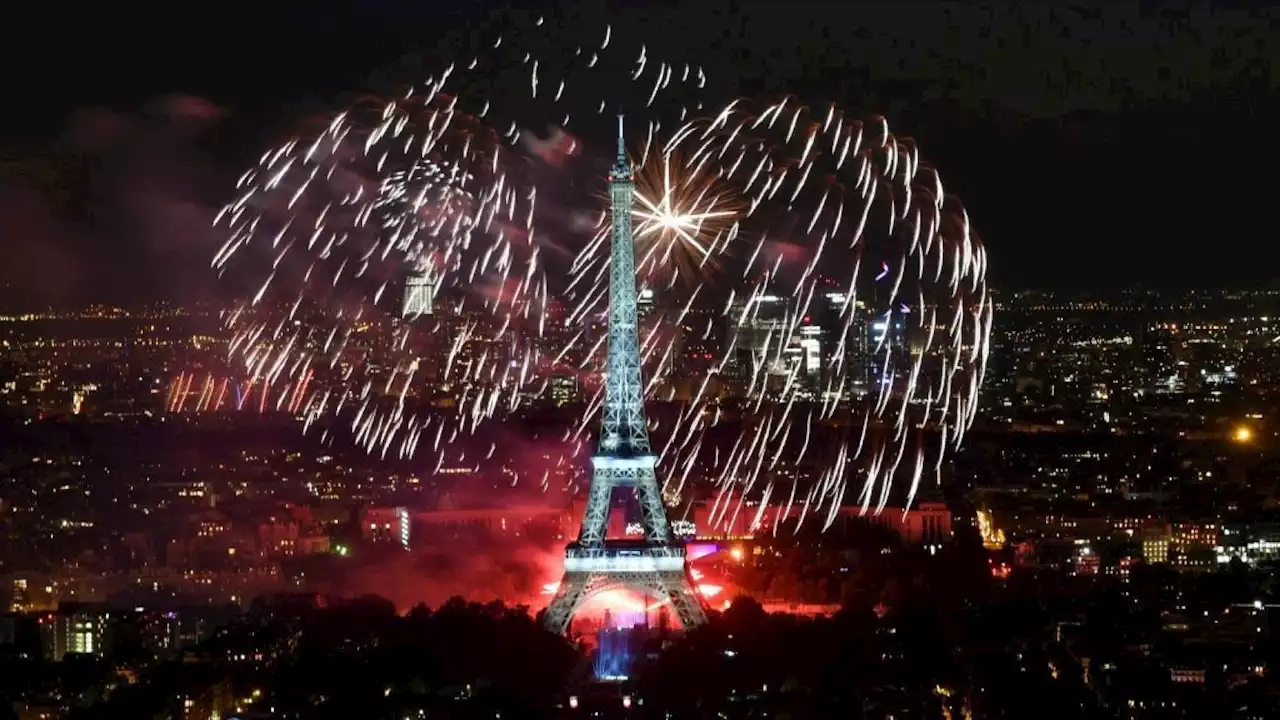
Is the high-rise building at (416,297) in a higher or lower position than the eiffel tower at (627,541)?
higher

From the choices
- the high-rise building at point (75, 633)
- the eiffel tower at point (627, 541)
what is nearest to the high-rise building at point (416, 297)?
the high-rise building at point (75, 633)

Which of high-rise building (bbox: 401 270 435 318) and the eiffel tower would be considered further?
high-rise building (bbox: 401 270 435 318)

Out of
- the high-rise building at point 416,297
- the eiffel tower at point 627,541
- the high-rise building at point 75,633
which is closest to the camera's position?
the eiffel tower at point 627,541

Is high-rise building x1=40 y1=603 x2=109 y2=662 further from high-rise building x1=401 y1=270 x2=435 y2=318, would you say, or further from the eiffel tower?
high-rise building x1=401 y1=270 x2=435 y2=318

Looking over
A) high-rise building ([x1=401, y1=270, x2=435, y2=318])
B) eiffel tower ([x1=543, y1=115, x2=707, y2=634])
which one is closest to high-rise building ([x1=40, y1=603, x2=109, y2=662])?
eiffel tower ([x1=543, y1=115, x2=707, y2=634])

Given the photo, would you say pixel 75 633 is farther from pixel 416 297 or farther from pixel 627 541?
pixel 416 297

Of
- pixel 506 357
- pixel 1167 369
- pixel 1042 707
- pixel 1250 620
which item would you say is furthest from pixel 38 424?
pixel 1167 369

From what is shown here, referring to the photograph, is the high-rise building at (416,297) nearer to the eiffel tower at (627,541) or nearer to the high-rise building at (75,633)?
the high-rise building at (75,633)

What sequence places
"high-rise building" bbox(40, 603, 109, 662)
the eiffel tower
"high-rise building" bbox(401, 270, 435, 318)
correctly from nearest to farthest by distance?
the eiffel tower < "high-rise building" bbox(40, 603, 109, 662) < "high-rise building" bbox(401, 270, 435, 318)

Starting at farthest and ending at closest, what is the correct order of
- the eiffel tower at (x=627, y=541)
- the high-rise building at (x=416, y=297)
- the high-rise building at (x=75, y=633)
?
the high-rise building at (x=416, y=297), the high-rise building at (x=75, y=633), the eiffel tower at (x=627, y=541)
